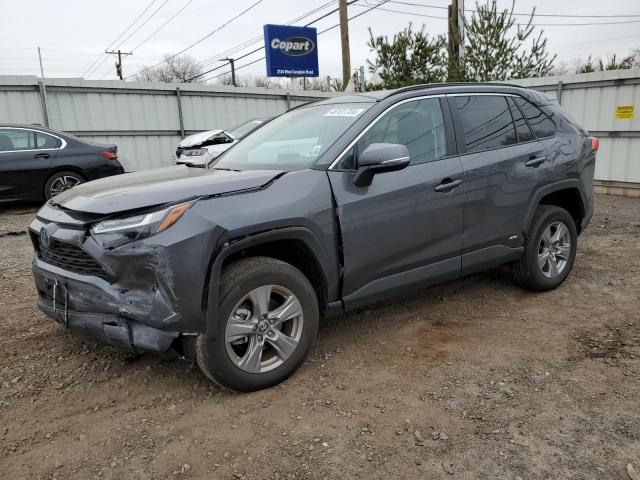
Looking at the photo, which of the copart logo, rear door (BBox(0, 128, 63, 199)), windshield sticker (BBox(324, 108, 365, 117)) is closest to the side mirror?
windshield sticker (BBox(324, 108, 365, 117))

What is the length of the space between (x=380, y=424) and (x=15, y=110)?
1191cm

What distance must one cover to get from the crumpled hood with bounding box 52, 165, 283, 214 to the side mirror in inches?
19.7

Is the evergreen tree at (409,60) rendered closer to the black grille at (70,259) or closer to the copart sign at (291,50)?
the copart sign at (291,50)

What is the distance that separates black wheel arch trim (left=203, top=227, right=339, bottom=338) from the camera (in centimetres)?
268

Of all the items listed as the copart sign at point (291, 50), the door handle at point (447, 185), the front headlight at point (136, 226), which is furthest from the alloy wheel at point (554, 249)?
the copart sign at point (291, 50)

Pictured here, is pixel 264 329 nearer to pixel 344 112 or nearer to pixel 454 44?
pixel 344 112

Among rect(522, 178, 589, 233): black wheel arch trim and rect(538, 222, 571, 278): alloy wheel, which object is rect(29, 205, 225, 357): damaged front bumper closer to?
rect(522, 178, 589, 233): black wheel arch trim

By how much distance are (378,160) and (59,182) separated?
750 centimetres

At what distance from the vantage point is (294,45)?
1962 centimetres

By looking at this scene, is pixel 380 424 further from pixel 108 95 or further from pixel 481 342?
pixel 108 95

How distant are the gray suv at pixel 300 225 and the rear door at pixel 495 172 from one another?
1 cm

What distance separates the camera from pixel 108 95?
1266cm

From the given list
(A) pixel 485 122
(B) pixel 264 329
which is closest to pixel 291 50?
(A) pixel 485 122

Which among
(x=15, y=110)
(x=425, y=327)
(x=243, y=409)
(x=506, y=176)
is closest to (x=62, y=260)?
(x=243, y=409)
